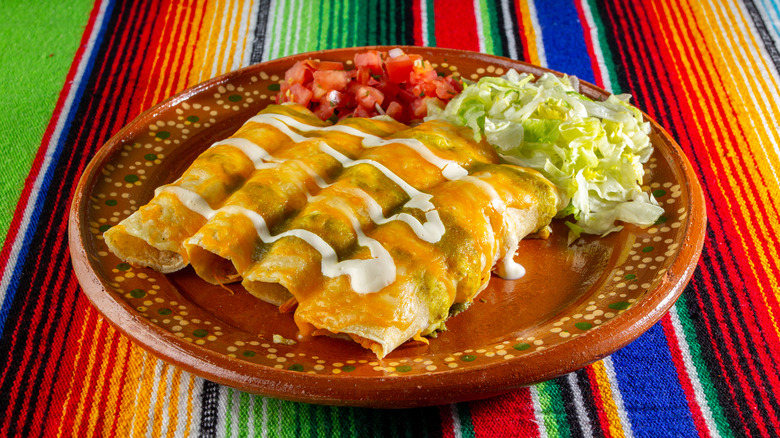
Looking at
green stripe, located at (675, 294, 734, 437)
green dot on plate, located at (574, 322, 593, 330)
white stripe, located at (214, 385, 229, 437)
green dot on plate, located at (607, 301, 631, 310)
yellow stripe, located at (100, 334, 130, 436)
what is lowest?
yellow stripe, located at (100, 334, 130, 436)

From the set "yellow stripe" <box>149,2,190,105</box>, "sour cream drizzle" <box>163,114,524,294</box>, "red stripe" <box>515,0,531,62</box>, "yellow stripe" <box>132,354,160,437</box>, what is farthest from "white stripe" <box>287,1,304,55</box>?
"yellow stripe" <box>132,354,160,437</box>

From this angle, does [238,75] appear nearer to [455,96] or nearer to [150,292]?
[455,96]

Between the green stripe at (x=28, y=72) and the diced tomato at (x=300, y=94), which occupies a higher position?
the diced tomato at (x=300, y=94)

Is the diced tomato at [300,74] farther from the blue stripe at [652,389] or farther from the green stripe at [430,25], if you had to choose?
the blue stripe at [652,389]

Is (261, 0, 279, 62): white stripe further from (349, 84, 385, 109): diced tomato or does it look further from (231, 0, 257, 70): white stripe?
(349, 84, 385, 109): diced tomato

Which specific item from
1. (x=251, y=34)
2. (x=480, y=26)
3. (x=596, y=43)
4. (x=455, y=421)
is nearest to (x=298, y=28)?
(x=251, y=34)

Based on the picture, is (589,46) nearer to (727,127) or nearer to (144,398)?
(727,127)

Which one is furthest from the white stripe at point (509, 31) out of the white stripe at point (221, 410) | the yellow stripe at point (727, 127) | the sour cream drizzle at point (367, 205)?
the white stripe at point (221, 410)
